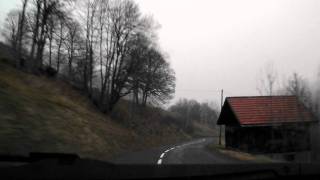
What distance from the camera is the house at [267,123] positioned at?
24.1m

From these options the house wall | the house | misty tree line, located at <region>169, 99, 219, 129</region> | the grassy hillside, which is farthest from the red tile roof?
misty tree line, located at <region>169, 99, 219, 129</region>

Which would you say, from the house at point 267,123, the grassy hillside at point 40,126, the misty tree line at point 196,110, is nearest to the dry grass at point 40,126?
the grassy hillside at point 40,126

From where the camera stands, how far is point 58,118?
23703 millimetres

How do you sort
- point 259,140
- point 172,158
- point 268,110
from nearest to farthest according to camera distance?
point 172,158, point 268,110, point 259,140

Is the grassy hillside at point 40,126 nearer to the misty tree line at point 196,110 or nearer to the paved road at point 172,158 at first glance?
the paved road at point 172,158

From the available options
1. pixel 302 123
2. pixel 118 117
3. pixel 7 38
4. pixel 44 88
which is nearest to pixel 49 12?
pixel 44 88

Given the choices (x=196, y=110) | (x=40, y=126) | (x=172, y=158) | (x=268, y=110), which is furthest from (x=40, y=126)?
(x=196, y=110)

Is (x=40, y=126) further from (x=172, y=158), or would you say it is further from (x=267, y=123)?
(x=267, y=123)

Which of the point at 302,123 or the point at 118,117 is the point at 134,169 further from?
the point at 118,117

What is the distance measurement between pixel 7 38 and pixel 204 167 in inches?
2408

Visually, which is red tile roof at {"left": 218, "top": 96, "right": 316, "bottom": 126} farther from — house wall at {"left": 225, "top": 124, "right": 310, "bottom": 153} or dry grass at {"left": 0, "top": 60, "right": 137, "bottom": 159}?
dry grass at {"left": 0, "top": 60, "right": 137, "bottom": 159}

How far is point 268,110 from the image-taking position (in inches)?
1261

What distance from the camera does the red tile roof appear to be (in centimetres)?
2369

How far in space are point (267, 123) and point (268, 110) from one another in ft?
3.72
